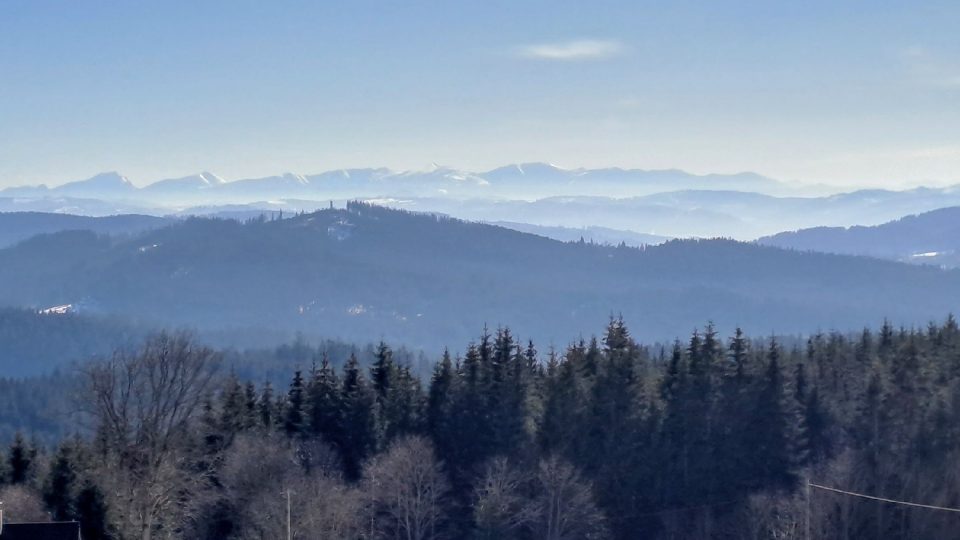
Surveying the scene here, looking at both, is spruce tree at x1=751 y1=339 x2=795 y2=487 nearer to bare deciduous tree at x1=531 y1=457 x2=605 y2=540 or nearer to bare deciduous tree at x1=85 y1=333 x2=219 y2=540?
bare deciduous tree at x1=531 y1=457 x2=605 y2=540

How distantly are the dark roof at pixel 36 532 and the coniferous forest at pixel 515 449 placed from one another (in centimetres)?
959

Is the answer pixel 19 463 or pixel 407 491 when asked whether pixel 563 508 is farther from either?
pixel 19 463

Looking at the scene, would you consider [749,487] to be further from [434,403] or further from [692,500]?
[434,403]

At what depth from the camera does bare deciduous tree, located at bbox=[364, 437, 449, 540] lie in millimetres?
53594

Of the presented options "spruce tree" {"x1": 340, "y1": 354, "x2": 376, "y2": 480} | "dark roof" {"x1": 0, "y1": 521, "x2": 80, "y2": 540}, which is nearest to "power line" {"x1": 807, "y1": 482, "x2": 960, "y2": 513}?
"spruce tree" {"x1": 340, "y1": 354, "x2": 376, "y2": 480}

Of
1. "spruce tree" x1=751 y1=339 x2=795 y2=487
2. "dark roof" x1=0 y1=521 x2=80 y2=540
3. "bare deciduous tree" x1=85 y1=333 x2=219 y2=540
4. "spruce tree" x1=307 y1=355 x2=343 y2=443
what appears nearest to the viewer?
"dark roof" x1=0 y1=521 x2=80 y2=540

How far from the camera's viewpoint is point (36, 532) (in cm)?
3828

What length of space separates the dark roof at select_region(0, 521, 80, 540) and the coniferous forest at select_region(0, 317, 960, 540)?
9588 millimetres

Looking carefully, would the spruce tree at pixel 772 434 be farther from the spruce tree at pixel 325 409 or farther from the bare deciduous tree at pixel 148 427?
the bare deciduous tree at pixel 148 427

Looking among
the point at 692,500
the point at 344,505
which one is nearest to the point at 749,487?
the point at 692,500

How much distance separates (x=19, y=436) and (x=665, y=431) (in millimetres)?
27473

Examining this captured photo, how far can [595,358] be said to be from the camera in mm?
64625

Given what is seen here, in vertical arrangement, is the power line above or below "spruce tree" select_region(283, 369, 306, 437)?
below

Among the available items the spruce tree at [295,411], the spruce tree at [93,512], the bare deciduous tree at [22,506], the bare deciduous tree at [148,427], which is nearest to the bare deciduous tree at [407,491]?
the spruce tree at [295,411]
